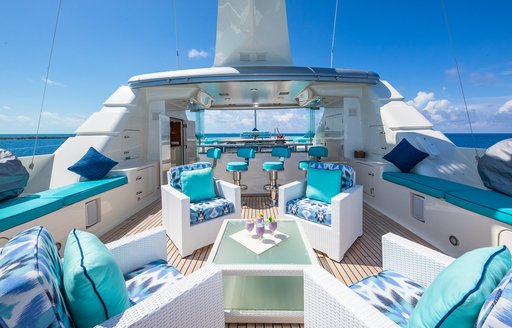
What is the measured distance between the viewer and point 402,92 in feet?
13.9

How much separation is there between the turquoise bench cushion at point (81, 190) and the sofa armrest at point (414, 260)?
297 centimetres

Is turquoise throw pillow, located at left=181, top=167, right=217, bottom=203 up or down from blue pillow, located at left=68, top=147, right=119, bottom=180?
down

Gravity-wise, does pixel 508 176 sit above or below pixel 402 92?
below

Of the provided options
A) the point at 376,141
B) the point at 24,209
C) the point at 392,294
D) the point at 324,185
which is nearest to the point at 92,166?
the point at 24,209

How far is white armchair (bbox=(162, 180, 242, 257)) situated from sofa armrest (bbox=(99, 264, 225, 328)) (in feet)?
4.01

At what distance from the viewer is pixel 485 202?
194 cm

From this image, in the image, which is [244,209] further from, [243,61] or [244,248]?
[243,61]

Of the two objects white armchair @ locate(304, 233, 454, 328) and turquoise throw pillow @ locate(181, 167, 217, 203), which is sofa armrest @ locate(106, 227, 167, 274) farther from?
turquoise throw pillow @ locate(181, 167, 217, 203)

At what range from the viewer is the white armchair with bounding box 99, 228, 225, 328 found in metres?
0.78

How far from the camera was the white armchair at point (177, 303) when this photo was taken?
782 mm

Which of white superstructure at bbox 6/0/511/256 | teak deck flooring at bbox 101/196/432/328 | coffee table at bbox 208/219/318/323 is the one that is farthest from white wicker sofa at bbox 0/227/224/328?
white superstructure at bbox 6/0/511/256

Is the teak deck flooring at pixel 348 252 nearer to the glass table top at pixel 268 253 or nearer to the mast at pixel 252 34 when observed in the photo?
the glass table top at pixel 268 253

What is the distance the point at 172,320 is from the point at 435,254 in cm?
131

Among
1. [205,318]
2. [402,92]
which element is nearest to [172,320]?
[205,318]
